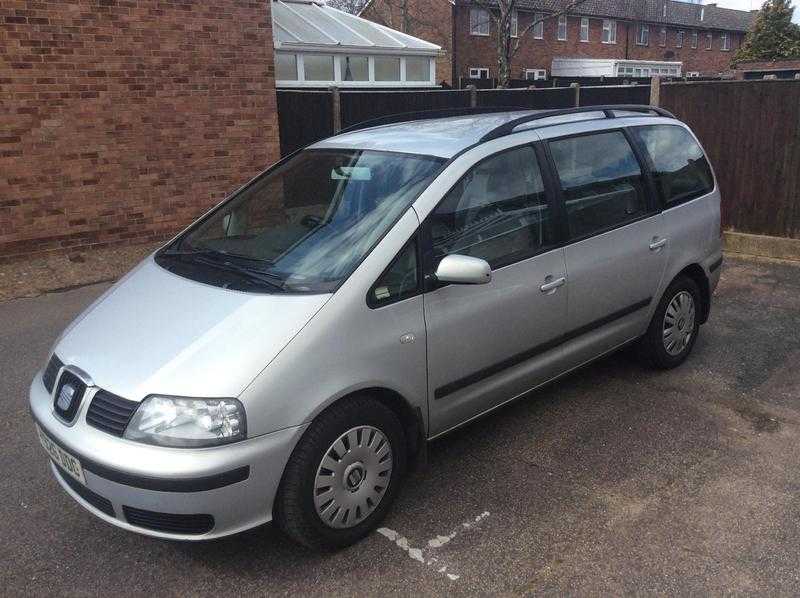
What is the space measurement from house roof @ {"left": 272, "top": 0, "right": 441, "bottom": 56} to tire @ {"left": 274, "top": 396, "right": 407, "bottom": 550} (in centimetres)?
1481

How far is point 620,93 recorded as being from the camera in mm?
13234

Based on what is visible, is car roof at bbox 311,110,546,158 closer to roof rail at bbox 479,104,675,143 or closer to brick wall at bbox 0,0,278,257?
roof rail at bbox 479,104,675,143

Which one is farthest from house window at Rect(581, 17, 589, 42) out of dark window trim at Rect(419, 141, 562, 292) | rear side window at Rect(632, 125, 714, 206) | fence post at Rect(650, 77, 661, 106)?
dark window trim at Rect(419, 141, 562, 292)

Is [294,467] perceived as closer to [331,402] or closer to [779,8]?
[331,402]

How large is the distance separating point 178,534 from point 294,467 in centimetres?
50

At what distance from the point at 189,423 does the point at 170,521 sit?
0.39m

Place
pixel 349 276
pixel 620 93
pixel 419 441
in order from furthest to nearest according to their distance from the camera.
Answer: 1. pixel 620 93
2. pixel 419 441
3. pixel 349 276

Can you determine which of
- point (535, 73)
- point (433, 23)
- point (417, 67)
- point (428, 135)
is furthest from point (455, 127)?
point (535, 73)

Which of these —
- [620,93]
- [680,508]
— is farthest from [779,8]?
[680,508]

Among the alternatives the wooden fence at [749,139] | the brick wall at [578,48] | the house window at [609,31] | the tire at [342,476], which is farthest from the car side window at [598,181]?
Answer: the house window at [609,31]

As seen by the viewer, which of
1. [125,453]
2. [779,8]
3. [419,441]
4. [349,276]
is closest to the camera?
[125,453]

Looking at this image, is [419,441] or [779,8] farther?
[779,8]

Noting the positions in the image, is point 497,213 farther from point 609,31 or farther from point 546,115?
point 609,31

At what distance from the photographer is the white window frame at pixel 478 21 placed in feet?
130
